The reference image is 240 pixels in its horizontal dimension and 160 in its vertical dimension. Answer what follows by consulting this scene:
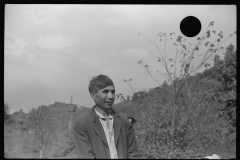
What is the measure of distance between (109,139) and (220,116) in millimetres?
3017

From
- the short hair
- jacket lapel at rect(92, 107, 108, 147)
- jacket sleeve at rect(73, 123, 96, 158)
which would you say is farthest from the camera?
the short hair

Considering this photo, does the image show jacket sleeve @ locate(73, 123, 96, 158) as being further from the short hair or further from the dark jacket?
the short hair

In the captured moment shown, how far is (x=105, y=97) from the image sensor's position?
2830mm

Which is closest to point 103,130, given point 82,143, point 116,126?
point 116,126

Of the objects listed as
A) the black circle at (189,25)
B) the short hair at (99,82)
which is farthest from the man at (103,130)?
the black circle at (189,25)

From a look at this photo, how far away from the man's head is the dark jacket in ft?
0.49

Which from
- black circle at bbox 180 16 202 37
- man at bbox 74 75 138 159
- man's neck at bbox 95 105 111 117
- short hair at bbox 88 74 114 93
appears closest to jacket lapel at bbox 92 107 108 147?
man at bbox 74 75 138 159

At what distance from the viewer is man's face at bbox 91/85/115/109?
2824mm

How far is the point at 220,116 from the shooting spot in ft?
16.1

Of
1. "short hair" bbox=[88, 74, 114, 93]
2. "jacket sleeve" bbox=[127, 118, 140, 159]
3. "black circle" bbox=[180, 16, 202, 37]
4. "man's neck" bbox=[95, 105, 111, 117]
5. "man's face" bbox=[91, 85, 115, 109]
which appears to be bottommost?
"jacket sleeve" bbox=[127, 118, 140, 159]

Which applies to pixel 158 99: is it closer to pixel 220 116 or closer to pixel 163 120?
pixel 163 120

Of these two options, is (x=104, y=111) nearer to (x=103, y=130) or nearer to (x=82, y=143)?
(x=103, y=130)

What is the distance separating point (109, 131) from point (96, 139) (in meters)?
0.19

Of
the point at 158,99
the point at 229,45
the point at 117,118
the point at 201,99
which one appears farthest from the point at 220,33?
the point at 117,118
